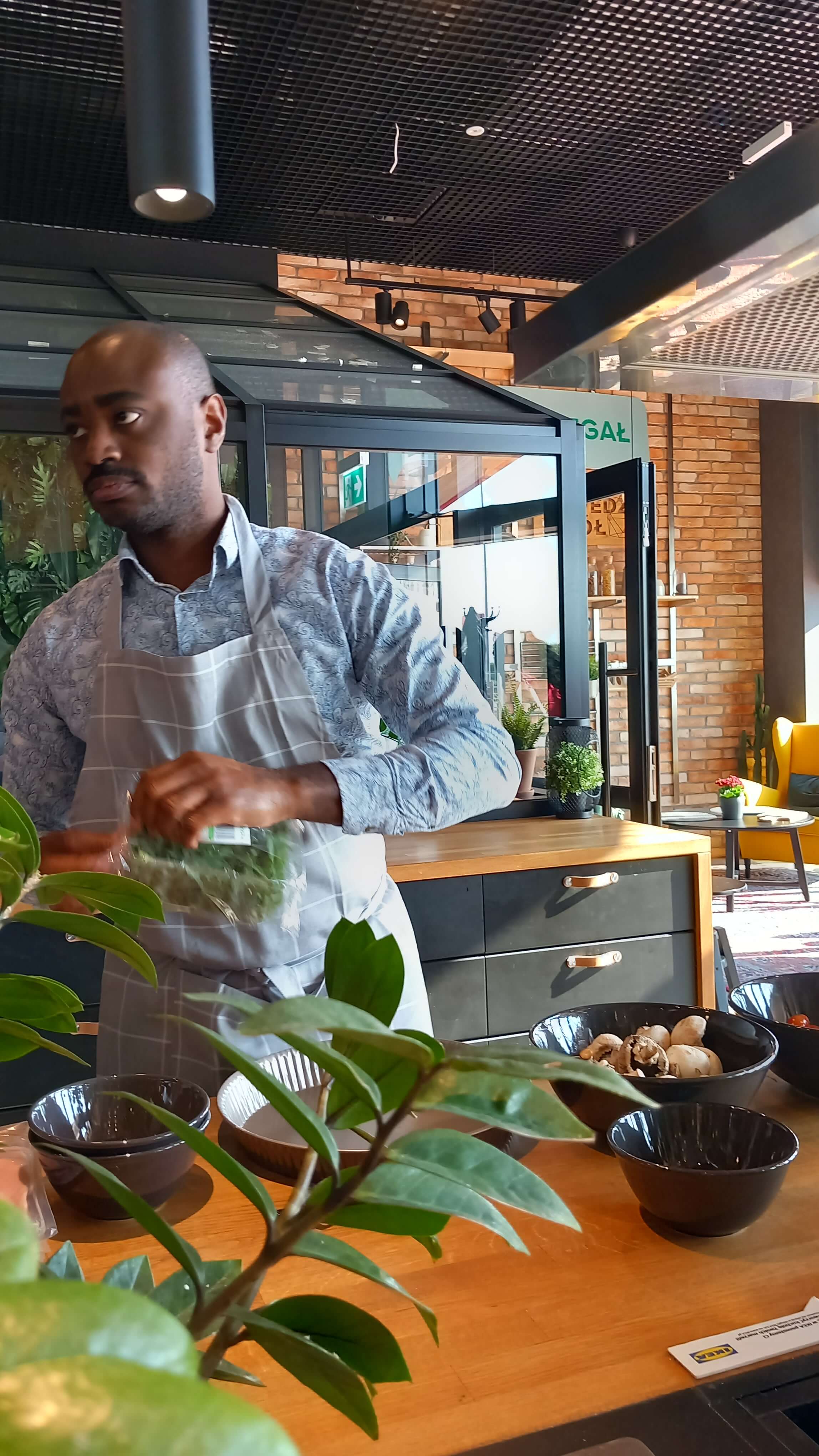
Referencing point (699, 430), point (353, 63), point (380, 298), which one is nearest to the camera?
point (353, 63)

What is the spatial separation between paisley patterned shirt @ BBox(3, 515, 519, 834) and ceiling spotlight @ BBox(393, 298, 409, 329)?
4.08 metres

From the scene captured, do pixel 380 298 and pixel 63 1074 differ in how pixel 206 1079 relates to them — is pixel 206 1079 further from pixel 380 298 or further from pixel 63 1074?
pixel 380 298

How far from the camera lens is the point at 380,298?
17.8 feet

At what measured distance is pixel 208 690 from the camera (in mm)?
1490

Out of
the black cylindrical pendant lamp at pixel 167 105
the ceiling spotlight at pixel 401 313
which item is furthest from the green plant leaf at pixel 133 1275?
the ceiling spotlight at pixel 401 313

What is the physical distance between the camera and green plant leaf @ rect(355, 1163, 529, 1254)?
0.79ft

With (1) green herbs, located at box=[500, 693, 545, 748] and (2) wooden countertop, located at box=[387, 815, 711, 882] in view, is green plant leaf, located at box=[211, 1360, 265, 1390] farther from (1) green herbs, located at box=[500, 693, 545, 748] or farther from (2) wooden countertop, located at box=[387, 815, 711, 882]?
(1) green herbs, located at box=[500, 693, 545, 748]

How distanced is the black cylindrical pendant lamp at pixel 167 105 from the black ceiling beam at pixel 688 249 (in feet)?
2.03

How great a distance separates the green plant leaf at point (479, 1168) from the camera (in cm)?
24

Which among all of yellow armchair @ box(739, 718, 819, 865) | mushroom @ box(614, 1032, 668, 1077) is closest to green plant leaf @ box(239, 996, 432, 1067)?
mushroom @ box(614, 1032, 668, 1077)

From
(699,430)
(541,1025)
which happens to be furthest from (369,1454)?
(699,430)

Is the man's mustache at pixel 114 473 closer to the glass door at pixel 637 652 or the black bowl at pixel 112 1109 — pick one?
the black bowl at pixel 112 1109

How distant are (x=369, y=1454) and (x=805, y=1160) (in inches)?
19.2

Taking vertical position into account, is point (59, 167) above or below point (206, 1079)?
above
